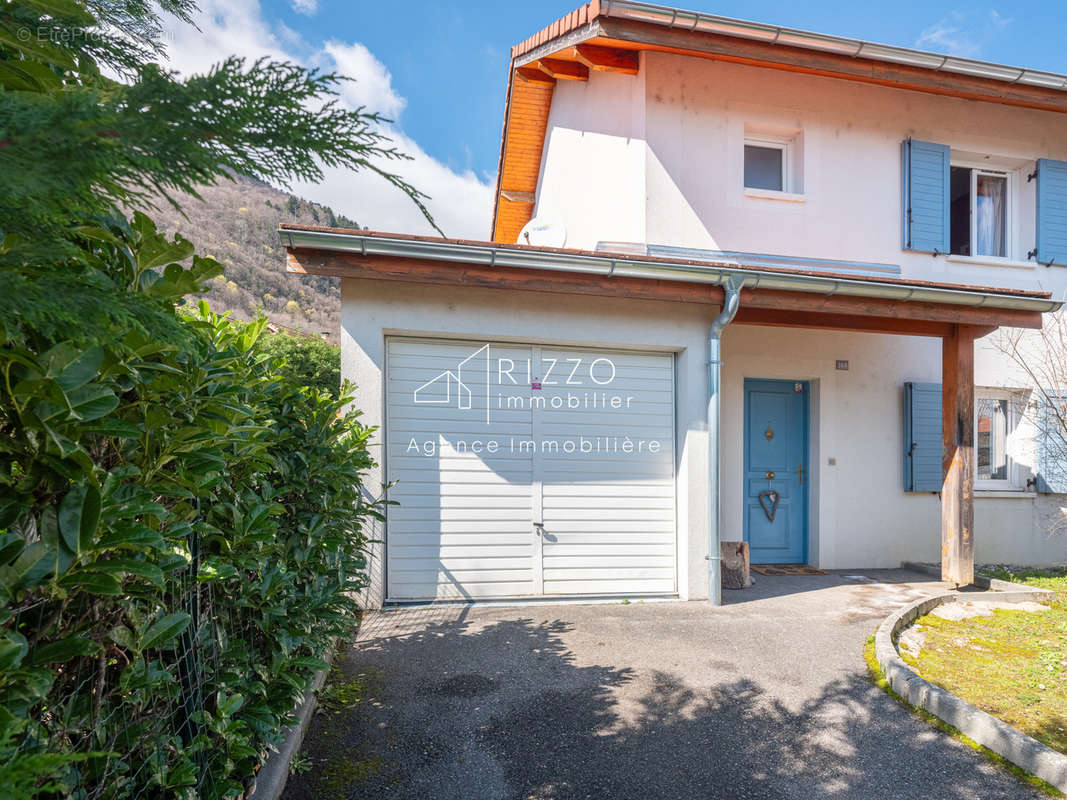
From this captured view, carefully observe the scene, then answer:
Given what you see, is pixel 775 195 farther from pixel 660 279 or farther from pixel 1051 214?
pixel 1051 214

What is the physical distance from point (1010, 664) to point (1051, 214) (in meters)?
7.30

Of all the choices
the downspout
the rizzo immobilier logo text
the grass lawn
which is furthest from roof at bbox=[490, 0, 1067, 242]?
the grass lawn

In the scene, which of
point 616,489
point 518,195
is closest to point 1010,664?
point 616,489

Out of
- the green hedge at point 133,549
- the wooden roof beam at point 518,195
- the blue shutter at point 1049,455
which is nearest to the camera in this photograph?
the green hedge at point 133,549

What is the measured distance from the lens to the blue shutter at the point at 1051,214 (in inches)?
311

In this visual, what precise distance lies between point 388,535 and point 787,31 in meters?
7.33

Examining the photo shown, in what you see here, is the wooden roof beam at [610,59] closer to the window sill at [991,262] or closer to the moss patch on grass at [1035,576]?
the window sill at [991,262]

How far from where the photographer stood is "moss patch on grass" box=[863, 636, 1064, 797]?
2662mm

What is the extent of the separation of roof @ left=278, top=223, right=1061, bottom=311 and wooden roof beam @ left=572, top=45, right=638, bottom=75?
3.49m

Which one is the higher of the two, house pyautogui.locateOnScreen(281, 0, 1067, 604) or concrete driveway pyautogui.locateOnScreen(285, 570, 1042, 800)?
house pyautogui.locateOnScreen(281, 0, 1067, 604)

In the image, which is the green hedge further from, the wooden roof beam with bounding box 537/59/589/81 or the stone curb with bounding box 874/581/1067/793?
the wooden roof beam with bounding box 537/59/589/81

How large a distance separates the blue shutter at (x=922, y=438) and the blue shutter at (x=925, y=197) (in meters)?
2.02

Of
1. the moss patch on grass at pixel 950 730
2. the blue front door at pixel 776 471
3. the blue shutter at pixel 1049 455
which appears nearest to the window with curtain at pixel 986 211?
the blue shutter at pixel 1049 455

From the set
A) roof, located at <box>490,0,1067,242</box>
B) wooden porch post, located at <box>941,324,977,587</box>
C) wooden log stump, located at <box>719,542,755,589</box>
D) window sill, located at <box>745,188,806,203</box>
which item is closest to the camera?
wooden porch post, located at <box>941,324,977,587</box>
